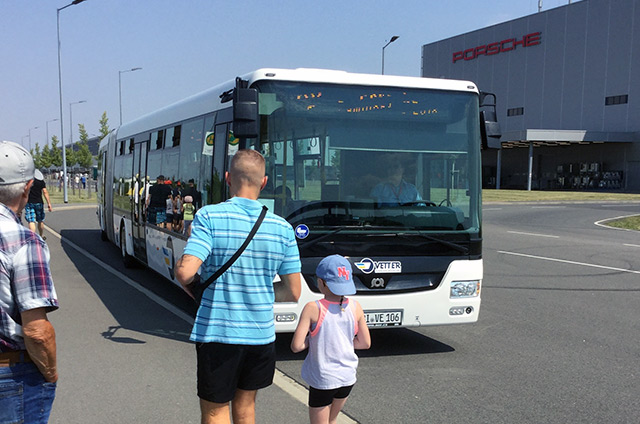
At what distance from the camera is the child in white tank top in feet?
11.5

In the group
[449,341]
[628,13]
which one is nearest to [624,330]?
[449,341]

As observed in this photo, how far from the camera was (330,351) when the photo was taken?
3533mm

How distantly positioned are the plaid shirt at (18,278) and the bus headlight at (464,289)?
4.58 metres

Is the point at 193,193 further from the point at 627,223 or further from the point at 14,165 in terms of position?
the point at 627,223

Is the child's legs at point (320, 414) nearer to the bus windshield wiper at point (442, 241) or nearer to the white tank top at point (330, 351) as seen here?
the white tank top at point (330, 351)

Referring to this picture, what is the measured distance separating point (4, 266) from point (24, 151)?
526 mm

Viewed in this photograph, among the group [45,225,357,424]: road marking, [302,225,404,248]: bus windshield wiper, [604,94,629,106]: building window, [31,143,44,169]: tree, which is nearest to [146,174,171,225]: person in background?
[45,225,357,424]: road marking

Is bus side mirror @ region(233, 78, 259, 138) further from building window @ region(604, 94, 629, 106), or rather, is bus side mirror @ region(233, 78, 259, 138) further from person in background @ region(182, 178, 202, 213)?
building window @ region(604, 94, 629, 106)

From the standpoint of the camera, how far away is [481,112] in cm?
672

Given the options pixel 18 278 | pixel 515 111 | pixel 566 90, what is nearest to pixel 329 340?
pixel 18 278

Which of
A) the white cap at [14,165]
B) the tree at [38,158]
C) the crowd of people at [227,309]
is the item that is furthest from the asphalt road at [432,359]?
the tree at [38,158]

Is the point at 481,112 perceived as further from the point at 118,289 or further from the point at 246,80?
the point at 118,289

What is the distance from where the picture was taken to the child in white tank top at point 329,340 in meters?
3.51

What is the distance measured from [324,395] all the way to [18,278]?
1790 mm
